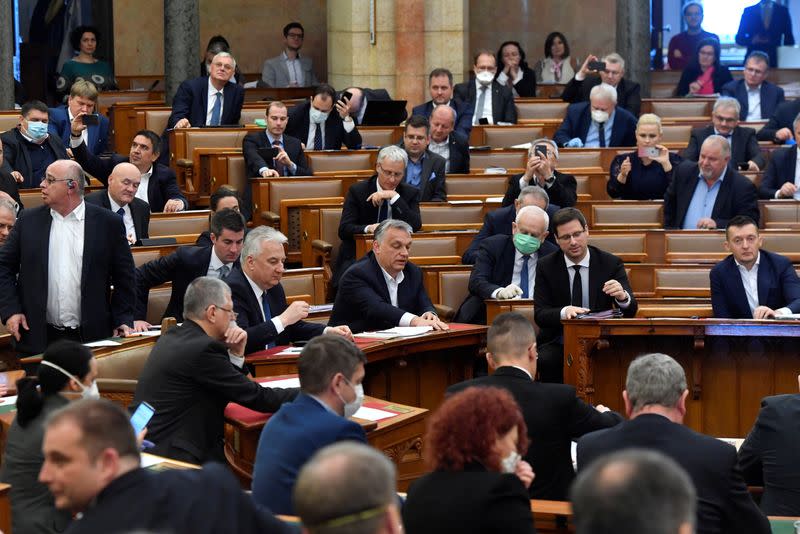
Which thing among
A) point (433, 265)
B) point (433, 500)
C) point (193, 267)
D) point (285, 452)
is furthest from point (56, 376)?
point (433, 265)

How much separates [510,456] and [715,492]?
0.85 meters

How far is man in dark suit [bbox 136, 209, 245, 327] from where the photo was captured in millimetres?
7719

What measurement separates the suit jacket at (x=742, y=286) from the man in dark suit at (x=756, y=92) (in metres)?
5.74

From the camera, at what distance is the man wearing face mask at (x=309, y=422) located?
4547 millimetres

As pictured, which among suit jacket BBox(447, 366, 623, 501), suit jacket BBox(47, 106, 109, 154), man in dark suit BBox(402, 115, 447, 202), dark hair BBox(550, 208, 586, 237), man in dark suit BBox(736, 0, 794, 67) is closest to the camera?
suit jacket BBox(447, 366, 623, 501)

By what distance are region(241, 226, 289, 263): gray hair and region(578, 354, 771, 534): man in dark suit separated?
2.91 meters

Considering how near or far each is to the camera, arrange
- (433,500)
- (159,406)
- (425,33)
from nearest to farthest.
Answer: (433,500)
(159,406)
(425,33)

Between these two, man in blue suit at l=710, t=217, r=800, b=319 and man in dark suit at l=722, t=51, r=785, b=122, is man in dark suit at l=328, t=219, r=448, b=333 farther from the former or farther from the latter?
man in dark suit at l=722, t=51, r=785, b=122

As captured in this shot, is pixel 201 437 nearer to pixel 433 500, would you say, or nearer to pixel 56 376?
pixel 56 376

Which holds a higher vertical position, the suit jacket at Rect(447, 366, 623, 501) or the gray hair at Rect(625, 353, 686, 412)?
the gray hair at Rect(625, 353, 686, 412)

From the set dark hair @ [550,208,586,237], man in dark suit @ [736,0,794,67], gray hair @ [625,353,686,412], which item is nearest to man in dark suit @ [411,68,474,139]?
dark hair @ [550,208,586,237]

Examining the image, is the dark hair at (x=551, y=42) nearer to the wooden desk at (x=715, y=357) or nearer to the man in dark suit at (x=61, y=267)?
the wooden desk at (x=715, y=357)

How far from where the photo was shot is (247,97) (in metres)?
15.5

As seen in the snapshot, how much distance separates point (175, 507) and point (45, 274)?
4.22 metres
